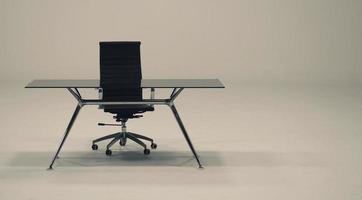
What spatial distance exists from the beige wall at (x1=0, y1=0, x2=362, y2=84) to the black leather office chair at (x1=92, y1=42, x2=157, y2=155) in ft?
18.9

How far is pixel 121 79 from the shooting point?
5762 mm

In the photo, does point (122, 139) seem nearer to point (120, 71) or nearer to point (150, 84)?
Answer: point (120, 71)

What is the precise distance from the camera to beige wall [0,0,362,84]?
38.2ft

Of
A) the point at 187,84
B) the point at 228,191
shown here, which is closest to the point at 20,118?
the point at 187,84

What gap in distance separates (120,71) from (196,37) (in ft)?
20.0

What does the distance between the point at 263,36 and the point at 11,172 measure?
7343 millimetres

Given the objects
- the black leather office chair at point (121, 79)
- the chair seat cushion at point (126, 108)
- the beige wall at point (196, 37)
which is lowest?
the beige wall at point (196, 37)

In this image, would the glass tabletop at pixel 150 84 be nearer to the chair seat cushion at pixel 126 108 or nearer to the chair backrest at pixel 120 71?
the chair backrest at pixel 120 71

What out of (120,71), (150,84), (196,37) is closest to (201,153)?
(150,84)

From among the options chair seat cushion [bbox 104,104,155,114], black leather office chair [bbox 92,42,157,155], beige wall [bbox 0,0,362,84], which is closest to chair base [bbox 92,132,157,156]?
black leather office chair [bbox 92,42,157,155]

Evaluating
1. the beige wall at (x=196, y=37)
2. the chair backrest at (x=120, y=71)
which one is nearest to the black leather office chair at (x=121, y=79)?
the chair backrest at (x=120, y=71)

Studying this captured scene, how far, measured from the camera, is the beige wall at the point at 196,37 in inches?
458

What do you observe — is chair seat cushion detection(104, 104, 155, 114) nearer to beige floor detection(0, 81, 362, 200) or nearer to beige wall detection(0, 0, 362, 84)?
beige floor detection(0, 81, 362, 200)

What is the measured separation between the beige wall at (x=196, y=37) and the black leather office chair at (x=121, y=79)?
5.76m
